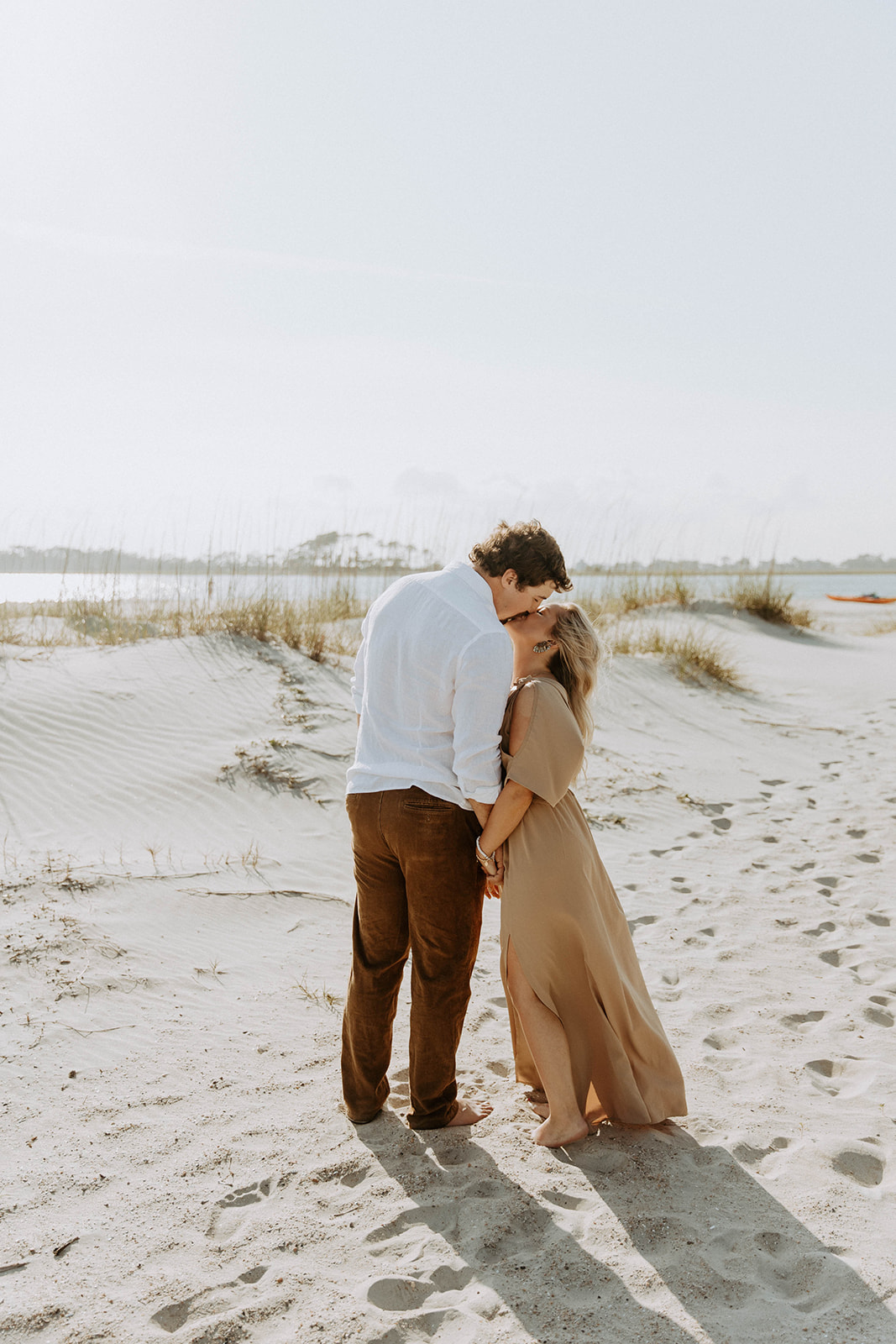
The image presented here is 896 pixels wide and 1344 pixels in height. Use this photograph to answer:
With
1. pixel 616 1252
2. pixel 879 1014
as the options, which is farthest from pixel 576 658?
pixel 879 1014

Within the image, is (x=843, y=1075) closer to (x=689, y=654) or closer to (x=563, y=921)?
(x=563, y=921)

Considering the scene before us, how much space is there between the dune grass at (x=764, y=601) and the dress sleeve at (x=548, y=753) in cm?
1427

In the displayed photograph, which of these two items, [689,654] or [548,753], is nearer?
[548,753]

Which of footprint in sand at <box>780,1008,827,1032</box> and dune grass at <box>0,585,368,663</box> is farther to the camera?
dune grass at <box>0,585,368,663</box>

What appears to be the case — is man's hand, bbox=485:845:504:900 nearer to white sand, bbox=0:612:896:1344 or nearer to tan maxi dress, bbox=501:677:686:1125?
tan maxi dress, bbox=501:677:686:1125

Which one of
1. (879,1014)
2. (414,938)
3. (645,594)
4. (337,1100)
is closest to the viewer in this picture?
(414,938)

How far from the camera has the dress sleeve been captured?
262cm

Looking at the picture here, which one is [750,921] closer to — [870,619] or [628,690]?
[628,690]

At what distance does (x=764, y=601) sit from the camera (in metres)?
16.3

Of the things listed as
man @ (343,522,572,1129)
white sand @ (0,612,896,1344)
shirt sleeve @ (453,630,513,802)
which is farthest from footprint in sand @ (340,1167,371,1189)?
shirt sleeve @ (453,630,513,802)

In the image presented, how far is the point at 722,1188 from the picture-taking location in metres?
2.62

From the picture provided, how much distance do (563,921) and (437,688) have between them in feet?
2.80

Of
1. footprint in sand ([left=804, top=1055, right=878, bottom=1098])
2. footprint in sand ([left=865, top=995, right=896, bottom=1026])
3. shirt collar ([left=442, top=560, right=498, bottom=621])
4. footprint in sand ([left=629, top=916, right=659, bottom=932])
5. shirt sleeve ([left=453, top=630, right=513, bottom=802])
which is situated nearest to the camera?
shirt sleeve ([left=453, top=630, right=513, bottom=802])

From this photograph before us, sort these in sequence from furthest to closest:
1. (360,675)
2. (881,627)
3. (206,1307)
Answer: (881,627) → (360,675) → (206,1307)
